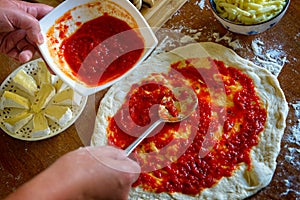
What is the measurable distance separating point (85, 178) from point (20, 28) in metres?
1.07

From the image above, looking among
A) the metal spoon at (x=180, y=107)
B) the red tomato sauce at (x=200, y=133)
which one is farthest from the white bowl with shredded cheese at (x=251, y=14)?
the metal spoon at (x=180, y=107)

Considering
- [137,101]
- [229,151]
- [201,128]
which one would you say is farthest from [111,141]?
[229,151]

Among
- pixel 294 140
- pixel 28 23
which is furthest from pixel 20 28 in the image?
pixel 294 140

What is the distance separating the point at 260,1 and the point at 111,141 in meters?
1.19

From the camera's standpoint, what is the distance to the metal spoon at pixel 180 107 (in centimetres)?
226

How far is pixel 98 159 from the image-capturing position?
5.57 feet

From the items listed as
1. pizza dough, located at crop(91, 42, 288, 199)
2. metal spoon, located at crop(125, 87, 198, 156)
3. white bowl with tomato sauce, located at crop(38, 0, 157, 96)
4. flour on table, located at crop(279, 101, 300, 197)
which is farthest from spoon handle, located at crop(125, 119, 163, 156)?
flour on table, located at crop(279, 101, 300, 197)

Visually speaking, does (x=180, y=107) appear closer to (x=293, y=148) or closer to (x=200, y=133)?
(x=200, y=133)

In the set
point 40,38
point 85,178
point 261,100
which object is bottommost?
point 261,100

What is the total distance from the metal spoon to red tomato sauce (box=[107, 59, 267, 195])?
0.03 meters

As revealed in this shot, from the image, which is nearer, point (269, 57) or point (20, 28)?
point (20, 28)

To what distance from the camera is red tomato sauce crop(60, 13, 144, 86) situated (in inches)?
89.7

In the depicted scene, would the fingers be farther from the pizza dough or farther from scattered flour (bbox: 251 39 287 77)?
scattered flour (bbox: 251 39 287 77)

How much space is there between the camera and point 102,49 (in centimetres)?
236
